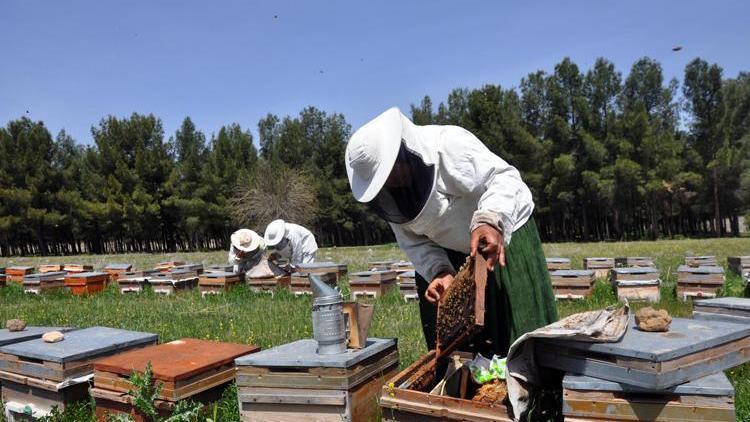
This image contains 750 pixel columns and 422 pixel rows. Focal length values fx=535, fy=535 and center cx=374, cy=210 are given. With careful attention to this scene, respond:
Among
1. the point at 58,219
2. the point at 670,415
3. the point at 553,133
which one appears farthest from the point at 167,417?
the point at 58,219

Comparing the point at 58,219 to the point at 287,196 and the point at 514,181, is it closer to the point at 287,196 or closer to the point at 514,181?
the point at 287,196

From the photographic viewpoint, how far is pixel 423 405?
2.32 metres

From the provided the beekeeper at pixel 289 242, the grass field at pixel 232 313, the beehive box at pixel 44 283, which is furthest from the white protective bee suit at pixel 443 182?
the beehive box at pixel 44 283

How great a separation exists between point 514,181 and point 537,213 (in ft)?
117

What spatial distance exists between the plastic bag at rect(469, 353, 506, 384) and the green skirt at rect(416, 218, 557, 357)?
20 cm

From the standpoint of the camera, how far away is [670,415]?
6.70 feet

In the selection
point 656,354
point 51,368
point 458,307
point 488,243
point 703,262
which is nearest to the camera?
point 656,354

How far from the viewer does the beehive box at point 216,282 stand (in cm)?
1016

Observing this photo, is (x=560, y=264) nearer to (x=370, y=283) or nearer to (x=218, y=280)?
(x=370, y=283)

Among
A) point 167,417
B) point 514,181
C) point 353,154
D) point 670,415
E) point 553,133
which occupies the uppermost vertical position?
point 553,133

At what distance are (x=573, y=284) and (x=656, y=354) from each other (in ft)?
19.9

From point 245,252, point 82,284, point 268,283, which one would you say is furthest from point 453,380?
point 82,284

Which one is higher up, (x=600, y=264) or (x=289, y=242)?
(x=289, y=242)

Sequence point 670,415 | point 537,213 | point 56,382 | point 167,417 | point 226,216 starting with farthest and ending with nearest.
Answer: point 226,216 < point 537,213 < point 56,382 < point 167,417 < point 670,415
